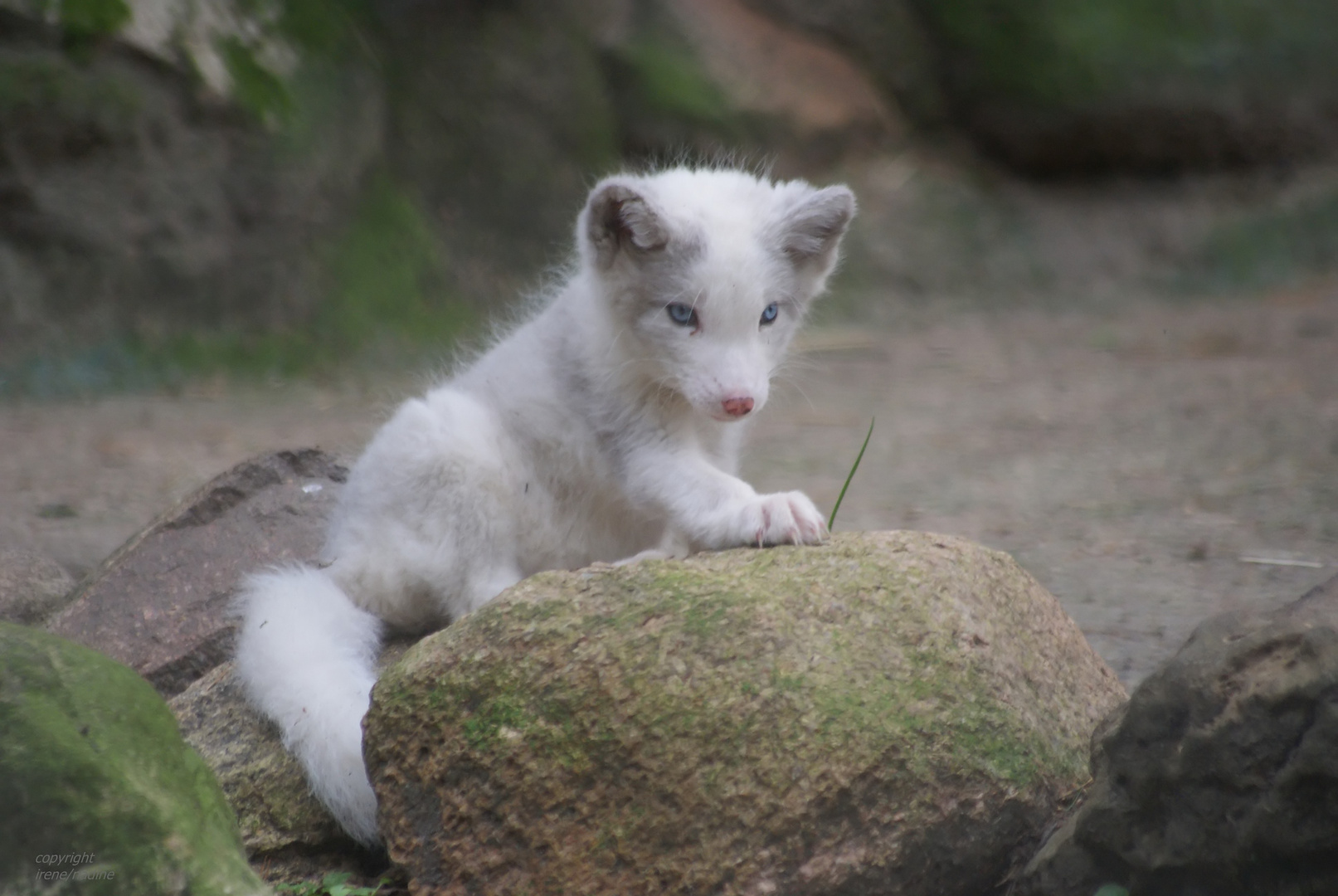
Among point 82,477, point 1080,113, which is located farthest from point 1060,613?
point 1080,113

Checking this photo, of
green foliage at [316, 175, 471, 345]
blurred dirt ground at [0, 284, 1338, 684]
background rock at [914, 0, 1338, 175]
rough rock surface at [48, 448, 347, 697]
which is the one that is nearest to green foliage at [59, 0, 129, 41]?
green foliage at [316, 175, 471, 345]

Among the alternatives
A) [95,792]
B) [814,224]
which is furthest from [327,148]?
[95,792]

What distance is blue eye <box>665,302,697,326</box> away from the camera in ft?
11.2

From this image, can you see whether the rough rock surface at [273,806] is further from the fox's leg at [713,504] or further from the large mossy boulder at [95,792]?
the fox's leg at [713,504]

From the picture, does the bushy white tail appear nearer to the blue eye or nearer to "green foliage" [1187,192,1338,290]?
the blue eye

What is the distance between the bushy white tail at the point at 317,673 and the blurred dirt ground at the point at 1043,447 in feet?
4.88

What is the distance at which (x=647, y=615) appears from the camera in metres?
2.83

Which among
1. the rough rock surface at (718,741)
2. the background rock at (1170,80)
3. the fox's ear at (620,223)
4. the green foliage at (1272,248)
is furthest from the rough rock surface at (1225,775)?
the background rock at (1170,80)

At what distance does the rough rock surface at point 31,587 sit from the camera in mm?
4246

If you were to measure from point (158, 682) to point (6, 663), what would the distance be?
1318 millimetres

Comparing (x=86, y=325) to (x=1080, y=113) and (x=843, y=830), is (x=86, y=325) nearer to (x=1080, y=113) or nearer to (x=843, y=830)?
(x=843, y=830)

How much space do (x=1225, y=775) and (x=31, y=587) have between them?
364 centimetres

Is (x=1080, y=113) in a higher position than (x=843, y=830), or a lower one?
higher

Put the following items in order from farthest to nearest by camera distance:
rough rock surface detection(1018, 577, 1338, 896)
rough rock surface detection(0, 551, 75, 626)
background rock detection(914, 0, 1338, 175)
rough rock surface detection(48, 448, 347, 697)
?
background rock detection(914, 0, 1338, 175)
rough rock surface detection(0, 551, 75, 626)
rough rock surface detection(48, 448, 347, 697)
rough rock surface detection(1018, 577, 1338, 896)
